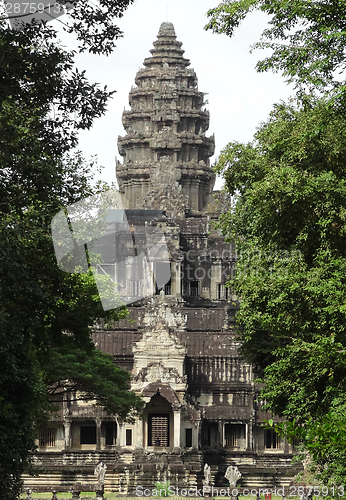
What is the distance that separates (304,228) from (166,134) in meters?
53.4

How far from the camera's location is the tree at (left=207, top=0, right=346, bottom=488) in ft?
75.7

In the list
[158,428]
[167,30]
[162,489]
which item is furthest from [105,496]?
[167,30]

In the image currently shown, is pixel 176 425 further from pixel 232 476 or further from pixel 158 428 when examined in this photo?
pixel 232 476

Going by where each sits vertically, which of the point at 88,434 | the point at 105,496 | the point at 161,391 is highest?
the point at 161,391

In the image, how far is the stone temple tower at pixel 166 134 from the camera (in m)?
77.4

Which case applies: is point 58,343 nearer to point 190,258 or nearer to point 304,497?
point 304,497

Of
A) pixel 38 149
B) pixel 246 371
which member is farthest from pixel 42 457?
pixel 38 149

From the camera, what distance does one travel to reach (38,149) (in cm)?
2089

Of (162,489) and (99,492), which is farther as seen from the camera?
(162,489)

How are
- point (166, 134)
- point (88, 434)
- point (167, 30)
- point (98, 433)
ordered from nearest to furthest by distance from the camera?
1. point (98, 433)
2. point (88, 434)
3. point (166, 134)
4. point (167, 30)

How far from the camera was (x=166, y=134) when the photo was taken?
77125 millimetres

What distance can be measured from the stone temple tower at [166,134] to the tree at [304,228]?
4834 cm

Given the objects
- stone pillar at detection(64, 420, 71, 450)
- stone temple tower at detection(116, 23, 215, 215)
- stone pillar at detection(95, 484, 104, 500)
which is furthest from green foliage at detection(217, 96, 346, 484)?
stone temple tower at detection(116, 23, 215, 215)

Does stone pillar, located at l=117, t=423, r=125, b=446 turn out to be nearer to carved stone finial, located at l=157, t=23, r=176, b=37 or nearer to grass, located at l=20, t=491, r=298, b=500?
grass, located at l=20, t=491, r=298, b=500
